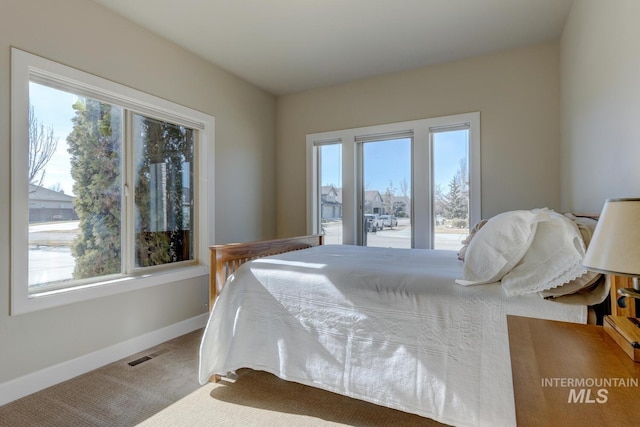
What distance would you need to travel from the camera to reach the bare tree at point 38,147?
7.21 ft

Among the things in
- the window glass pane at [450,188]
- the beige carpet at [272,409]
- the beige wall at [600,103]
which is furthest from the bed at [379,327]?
the window glass pane at [450,188]

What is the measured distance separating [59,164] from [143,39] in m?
1.24

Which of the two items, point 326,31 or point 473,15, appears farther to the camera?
point 326,31

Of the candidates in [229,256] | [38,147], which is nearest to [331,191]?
[229,256]

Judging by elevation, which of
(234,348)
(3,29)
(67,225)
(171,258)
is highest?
(3,29)

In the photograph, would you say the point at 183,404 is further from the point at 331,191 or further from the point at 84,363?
the point at 331,191

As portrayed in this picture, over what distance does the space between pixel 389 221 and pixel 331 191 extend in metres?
0.82

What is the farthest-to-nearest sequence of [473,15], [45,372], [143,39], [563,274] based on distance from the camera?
1. [143,39]
2. [473,15]
3. [45,372]
4. [563,274]

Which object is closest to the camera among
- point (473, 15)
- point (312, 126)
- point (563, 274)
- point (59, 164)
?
point (563, 274)

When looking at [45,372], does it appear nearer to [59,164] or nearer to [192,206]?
[59,164]

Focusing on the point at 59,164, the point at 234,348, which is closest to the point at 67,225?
the point at 59,164

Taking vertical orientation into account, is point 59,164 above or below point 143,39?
below

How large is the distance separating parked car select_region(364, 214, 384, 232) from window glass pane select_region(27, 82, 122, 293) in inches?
99.7

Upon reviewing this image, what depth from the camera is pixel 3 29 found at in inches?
77.3
